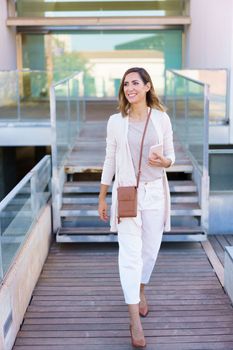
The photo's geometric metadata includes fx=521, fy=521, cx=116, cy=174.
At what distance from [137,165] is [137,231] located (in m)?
0.42

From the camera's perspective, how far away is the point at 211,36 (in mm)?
9938

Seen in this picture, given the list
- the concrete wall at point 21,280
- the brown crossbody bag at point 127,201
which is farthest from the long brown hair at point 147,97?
the concrete wall at point 21,280

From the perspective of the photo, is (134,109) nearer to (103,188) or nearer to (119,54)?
(103,188)

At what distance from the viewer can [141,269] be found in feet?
11.0

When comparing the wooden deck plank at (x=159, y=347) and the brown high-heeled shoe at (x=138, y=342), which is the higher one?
the brown high-heeled shoe at (x=138, y=342)

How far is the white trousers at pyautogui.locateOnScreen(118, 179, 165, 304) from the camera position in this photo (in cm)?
327

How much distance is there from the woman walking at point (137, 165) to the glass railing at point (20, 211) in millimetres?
763

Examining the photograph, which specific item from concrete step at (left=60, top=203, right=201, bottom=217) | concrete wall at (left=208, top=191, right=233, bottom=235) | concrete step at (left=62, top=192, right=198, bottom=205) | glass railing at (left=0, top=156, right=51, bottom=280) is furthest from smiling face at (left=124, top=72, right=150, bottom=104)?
concrete wall at (left=208, top=191, right=233, bottom=235)

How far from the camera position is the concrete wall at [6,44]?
40.6 feet

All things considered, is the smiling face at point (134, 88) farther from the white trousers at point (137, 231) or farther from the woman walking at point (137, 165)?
the white trousers at point (137, 231)

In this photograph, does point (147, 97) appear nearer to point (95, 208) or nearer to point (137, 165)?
point (137, 165)

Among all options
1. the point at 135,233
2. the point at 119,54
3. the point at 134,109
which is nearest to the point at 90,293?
the point at 135,233

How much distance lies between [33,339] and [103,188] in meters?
1.17

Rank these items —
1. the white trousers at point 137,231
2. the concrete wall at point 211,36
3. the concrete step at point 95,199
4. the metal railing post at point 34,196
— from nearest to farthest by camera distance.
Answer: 1. the white trousers at point 137,231
2. the metal railing post at point 34,196
3. the concrete step at point 95,199
4. the concrete wall at point 211,36
